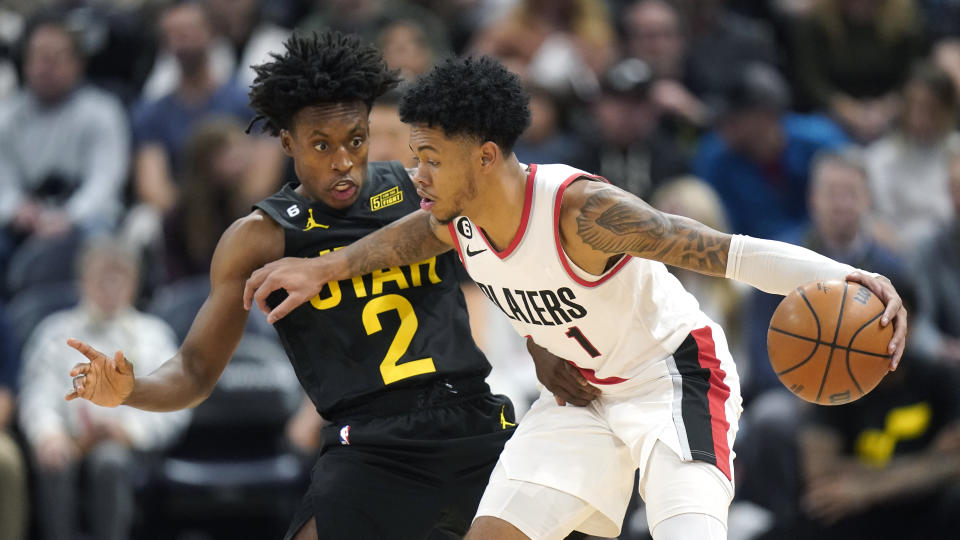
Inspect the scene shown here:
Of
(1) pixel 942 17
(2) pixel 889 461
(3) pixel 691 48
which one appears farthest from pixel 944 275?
(1) pixel 942 17

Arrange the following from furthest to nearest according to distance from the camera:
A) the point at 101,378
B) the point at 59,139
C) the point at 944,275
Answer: the point at 59,139 → the point at 944,275 → the point at 101,378

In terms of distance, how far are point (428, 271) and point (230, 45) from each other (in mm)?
5709

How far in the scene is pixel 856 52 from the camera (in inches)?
376

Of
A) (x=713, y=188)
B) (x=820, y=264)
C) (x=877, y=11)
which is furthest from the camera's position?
(x=877, y=11)

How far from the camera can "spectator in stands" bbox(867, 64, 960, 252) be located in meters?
8.42

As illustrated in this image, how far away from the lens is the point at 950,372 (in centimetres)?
693

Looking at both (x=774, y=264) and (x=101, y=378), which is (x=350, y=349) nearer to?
(x=101, y=378)

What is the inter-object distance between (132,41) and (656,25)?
13.5 ft

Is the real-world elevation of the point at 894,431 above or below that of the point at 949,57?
below

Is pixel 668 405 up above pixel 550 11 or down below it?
below

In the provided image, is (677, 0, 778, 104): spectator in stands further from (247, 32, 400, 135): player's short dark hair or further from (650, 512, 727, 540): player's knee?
(650, 512, 727, 540): player's knee

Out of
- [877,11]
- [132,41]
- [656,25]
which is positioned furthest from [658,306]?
[132,41]

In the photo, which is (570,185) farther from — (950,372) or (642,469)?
(950,372)

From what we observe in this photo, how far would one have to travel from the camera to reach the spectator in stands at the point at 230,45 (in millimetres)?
9672
